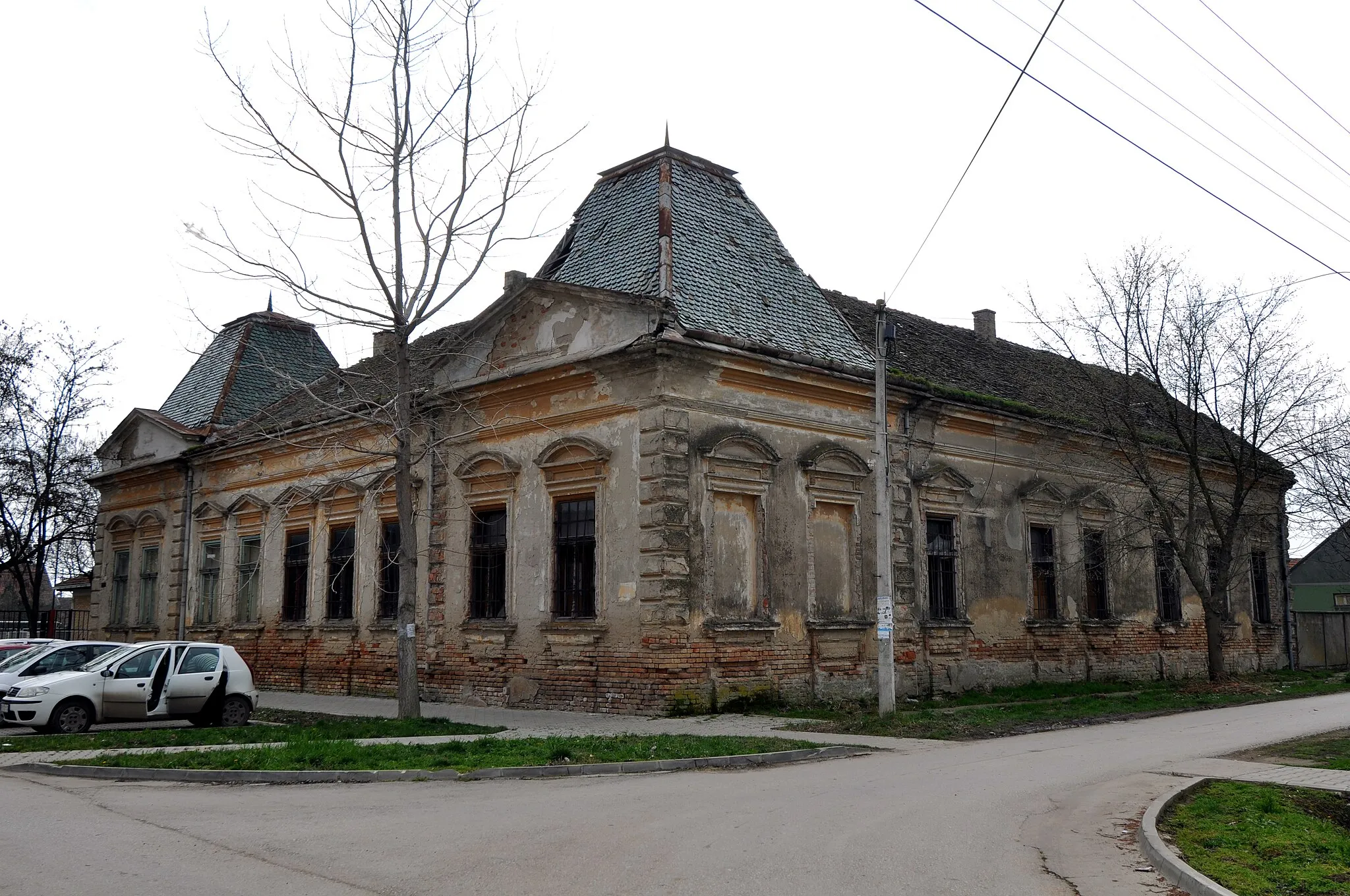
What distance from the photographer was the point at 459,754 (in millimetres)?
12719

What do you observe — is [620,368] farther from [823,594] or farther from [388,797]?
[388,797]

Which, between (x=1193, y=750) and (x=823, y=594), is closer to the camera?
(x=1193, y=750)

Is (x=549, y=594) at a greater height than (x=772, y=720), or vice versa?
(x=549, y=594)

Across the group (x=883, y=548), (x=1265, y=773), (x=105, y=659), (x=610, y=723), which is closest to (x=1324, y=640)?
(x=883, y=548)

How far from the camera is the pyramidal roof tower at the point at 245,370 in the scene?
30984mm

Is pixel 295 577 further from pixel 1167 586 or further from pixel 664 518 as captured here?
pixel 1167 586

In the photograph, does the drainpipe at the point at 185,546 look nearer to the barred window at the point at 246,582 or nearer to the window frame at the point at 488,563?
the barred window at the point at 246,582

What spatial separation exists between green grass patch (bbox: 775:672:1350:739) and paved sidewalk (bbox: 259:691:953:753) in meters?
0.71

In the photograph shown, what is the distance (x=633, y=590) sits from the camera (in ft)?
58.5

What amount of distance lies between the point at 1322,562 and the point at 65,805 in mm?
60606

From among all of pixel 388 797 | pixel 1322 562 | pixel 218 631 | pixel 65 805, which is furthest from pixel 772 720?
pixel 1322 562

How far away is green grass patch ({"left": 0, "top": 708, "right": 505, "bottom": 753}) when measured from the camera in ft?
46.8

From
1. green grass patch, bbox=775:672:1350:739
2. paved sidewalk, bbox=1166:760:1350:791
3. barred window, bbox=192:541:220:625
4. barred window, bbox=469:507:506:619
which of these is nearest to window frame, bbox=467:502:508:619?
barred window, bbox=469:507:506:619

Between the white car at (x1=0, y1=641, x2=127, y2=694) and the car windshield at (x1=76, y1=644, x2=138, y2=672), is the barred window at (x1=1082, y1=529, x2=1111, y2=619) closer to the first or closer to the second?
the car windshield at (x1=76, y1=644, x2=138, y2=672)
